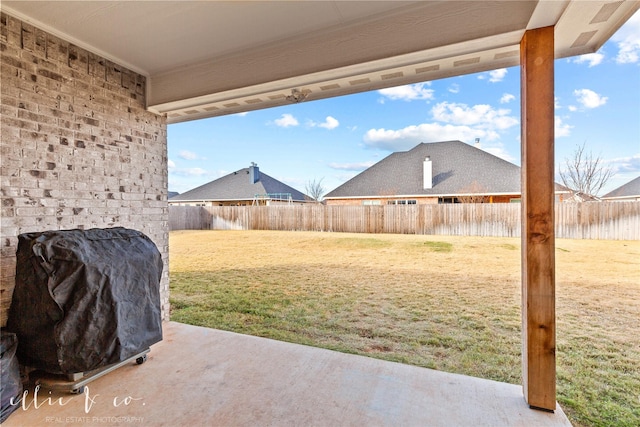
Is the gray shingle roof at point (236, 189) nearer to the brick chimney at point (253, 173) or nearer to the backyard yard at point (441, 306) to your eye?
the brick chimney at point (253, 173)

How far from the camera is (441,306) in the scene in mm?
3863

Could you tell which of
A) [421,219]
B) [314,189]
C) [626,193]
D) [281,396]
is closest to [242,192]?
[314,189]

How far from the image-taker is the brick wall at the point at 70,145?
6.45ft

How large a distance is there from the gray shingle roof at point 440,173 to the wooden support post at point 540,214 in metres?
11.1

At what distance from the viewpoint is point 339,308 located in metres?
3.88

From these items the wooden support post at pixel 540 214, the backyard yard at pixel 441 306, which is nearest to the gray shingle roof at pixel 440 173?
the backyard yard at pixel 441 306

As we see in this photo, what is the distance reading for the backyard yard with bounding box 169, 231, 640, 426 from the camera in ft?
7.61

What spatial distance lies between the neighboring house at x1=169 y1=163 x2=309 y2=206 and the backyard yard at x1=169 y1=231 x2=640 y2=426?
32.1 feet

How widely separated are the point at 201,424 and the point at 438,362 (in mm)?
1837

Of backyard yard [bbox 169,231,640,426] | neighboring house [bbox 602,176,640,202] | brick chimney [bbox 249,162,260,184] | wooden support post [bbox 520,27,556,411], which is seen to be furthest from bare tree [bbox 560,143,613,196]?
brick chimney [bbox 249,162,260,184]

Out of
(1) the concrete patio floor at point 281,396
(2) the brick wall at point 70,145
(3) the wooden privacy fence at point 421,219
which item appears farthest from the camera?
(3) the wooden privacy fence at point 421,219

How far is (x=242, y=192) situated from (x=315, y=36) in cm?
1620

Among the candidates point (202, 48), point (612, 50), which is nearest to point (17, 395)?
point (202, 48)

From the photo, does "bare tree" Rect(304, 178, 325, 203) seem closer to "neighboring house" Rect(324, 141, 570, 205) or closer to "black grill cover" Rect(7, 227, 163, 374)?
"neighboring house" Rect(324, 141, 570, 205)
